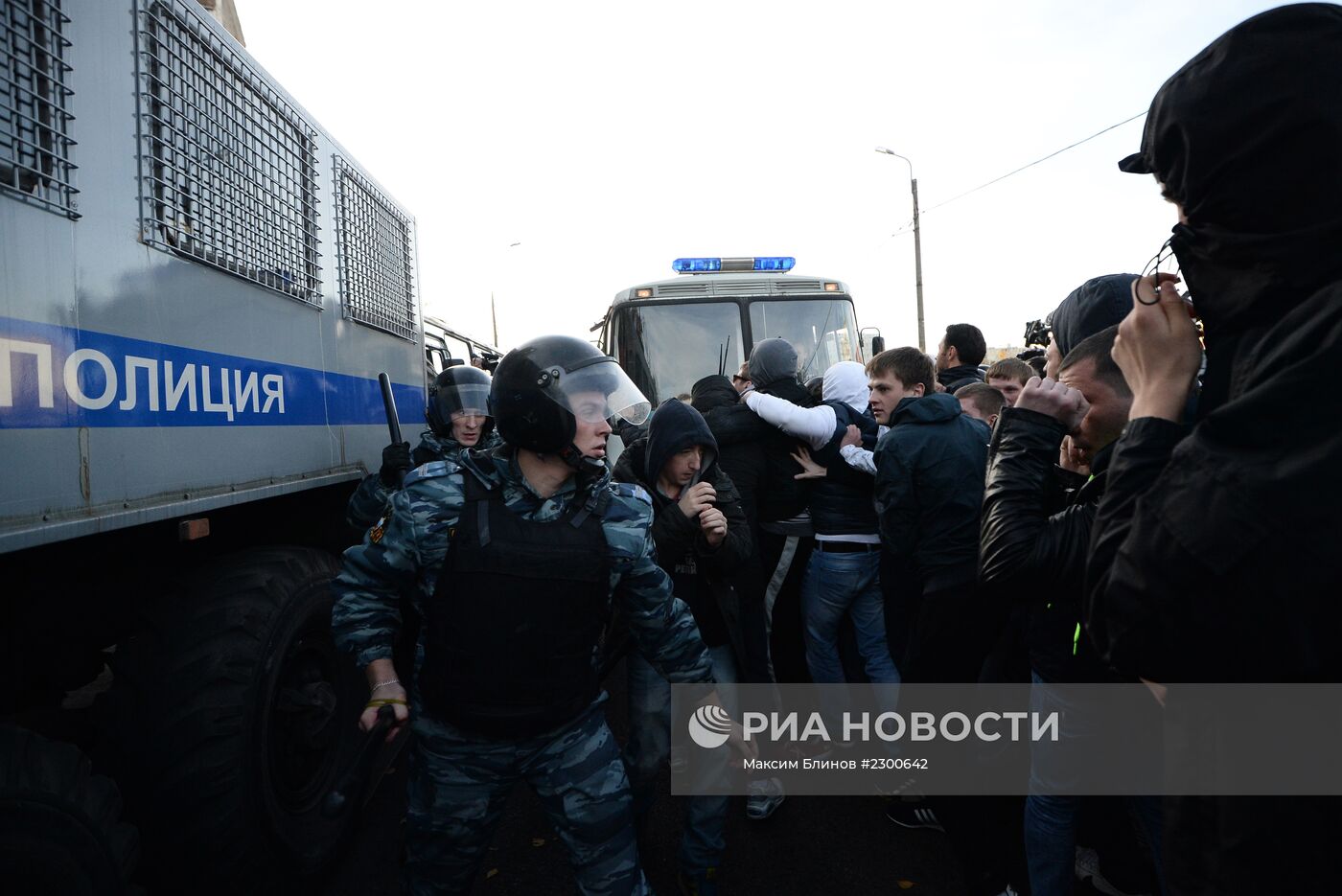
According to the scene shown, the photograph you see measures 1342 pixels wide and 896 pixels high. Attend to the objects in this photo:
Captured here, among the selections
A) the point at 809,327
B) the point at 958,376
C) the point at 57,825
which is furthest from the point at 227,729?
the point at 809,327

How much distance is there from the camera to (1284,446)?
32.2 inches

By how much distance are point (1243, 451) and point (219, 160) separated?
9.28 feet

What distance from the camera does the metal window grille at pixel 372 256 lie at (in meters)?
3.68

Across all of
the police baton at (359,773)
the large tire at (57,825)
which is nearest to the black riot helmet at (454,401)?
the police baton at (359,773)

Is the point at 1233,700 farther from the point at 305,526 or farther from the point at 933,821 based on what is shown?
the point at 305,526

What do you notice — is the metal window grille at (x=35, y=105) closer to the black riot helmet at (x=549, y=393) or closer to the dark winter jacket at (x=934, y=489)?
the black riot helmet at (x=549, y=393)

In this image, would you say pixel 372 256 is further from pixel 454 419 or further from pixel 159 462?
pixel 159 462

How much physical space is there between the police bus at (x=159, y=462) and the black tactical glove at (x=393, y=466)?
227 mm

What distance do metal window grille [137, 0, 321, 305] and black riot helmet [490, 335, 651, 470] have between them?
1071 mm

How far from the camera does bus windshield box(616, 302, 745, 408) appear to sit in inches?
253

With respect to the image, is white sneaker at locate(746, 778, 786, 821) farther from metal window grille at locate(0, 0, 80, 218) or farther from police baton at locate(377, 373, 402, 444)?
metal window grille at locate(0, 0, 80, 218)

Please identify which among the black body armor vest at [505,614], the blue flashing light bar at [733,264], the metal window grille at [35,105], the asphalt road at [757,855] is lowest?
the asphalt road at [757,855]

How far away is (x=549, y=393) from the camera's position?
1958mm

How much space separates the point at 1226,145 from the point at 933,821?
3008 mm
